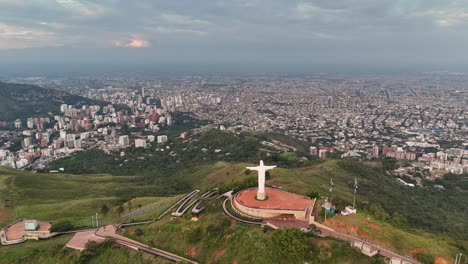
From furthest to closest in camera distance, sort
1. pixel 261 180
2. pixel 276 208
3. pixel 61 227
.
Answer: pixel 61 227 → pixel 261 180 → pixel 276 208

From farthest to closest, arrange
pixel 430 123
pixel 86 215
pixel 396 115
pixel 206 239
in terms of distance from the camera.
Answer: pixel 396 115 < pixel 430 123 < pixel 86 215 < pixel 206 239

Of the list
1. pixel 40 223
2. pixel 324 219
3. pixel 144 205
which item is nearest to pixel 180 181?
pixel 144 205

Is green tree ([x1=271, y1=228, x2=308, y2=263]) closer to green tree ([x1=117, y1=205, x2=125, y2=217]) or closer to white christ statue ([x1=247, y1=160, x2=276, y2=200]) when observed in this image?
white christ statue ([x1=247, y1=160, x2=276, y2=200])

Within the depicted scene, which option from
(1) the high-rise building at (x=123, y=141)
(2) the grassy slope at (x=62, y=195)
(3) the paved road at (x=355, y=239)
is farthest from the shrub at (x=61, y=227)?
(1) the high-rise building at (x=123, y=141)

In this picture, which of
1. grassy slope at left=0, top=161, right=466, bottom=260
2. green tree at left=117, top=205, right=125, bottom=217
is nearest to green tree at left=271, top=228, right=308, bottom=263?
grassy slope at left=0, top=161, right=466, bottom=260

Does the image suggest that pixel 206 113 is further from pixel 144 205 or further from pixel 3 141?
pixel 144 205

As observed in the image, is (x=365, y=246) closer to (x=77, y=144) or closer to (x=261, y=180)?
(x=261, y=180)

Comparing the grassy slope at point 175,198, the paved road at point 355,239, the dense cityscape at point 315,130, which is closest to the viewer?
the paved road at point 355,239

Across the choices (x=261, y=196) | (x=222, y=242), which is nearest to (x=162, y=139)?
(x=261, y=196)

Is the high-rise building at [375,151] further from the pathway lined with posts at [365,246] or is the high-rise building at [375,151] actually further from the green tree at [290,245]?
the green tree at [290,245]
